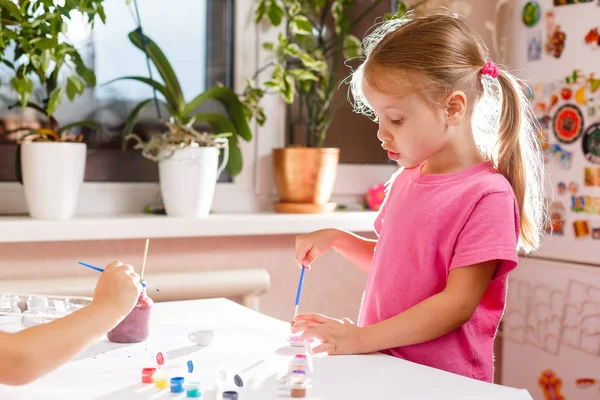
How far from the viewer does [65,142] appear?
5.95ft

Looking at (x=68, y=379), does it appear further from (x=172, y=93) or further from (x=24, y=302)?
(x=172, y=93)

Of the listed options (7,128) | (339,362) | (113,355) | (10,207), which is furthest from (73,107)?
(339,362)

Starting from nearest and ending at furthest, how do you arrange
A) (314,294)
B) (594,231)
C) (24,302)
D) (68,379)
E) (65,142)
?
(68,379) → (24,302) → (65,142) → (594,231) → (314,294)

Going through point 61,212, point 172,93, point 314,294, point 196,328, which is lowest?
point 314,294

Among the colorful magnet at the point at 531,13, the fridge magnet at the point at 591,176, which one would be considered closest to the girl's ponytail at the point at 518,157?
the fridge magnet at the point at 591,176

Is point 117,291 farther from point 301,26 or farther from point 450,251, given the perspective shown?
point 301,26

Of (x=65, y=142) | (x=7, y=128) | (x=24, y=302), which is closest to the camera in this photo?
(x=24, y=302)

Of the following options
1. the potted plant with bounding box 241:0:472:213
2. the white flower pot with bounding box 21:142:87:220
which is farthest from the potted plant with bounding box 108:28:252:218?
the white flower pot with bounding box 21:142:87:220

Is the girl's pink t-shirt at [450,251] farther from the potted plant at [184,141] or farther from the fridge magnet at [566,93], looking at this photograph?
the fridge magnet at [566,93]

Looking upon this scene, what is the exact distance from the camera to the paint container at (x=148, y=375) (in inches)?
38.6

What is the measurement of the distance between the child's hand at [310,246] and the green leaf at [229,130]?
27.0 inches

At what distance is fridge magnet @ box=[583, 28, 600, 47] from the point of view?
6.77 ft

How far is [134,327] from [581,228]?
1.39 metres

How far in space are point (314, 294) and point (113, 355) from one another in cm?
115
